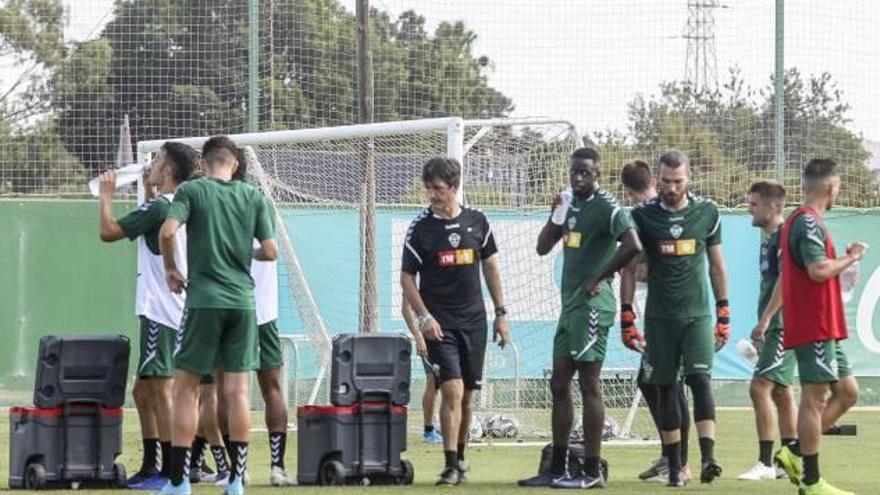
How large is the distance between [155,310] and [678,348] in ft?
10.4

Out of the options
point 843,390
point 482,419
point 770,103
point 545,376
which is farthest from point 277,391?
point 770,103

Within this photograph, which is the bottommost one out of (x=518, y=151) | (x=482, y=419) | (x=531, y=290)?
(x=482, y=419)

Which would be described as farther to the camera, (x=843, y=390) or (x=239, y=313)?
(x=843, y=390)

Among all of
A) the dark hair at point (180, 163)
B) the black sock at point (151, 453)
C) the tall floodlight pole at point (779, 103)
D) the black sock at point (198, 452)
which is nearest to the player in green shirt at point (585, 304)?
the black sock at point (198, 452)

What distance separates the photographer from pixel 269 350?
38.8 ft

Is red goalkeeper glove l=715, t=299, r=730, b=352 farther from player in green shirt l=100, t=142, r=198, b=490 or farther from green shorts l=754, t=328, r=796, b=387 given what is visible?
player in green shirt l=100, t=142, r=198, b=490

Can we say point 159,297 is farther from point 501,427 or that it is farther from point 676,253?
point 501,427

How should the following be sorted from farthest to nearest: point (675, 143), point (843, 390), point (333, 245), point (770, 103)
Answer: point (675, 143) < point (770, 103) < point (333, 245) < point (843, 390)

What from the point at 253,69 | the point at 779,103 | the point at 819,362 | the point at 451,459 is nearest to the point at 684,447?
the point at 451,459

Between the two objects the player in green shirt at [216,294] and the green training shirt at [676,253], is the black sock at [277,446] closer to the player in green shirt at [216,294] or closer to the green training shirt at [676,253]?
the player in green shirt at [216,294]

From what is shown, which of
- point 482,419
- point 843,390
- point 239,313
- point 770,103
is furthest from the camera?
point 770,103

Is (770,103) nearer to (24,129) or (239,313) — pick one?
(24,129)

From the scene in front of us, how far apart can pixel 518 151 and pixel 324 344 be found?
2607 millimetres

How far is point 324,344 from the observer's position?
1864 cm
